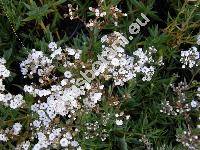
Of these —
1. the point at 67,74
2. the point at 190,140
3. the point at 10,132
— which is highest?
the point at 67,74

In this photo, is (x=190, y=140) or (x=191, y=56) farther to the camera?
(x=191, y=56)

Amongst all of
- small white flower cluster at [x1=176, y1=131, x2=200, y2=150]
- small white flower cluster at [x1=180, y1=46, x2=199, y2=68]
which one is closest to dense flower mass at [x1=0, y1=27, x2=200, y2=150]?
small white flower cluster at [x1=180, y1=46, x2=199, y2=68]

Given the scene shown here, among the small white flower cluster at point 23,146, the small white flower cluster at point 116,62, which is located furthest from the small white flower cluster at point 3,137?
the small white flower cluster at point 116,62

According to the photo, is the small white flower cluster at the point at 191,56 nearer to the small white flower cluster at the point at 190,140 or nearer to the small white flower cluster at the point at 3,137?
the small white flower cluster at the point at 190,140

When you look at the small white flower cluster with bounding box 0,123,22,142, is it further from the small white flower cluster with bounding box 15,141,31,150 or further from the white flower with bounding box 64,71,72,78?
the white flower with bounding box 64,71,72,78

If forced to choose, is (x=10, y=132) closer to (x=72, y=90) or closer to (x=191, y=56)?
(x=72, y=90)

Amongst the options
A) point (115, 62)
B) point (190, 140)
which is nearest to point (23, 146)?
point (115, 62)

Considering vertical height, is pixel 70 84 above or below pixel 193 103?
above

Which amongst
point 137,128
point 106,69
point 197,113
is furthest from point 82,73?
point 197,113

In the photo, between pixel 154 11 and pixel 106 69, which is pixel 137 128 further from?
pixel 154 11

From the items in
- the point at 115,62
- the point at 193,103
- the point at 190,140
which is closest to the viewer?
the point at 190,140

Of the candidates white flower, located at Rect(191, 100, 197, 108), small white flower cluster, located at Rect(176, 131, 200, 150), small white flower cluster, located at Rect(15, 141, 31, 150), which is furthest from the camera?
white flower, located at Rect(191, 100, 197, 108)
